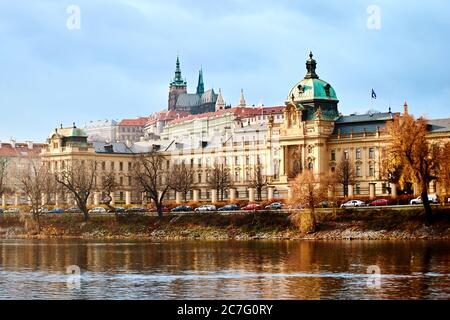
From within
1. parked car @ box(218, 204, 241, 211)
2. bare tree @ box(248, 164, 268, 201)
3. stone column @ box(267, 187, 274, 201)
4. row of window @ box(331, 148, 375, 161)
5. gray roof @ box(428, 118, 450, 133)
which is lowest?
parked car @ box(218, 204, 241, 211)

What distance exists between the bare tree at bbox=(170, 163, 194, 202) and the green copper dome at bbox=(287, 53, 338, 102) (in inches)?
873

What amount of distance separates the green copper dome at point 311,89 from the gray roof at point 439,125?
23218 mm

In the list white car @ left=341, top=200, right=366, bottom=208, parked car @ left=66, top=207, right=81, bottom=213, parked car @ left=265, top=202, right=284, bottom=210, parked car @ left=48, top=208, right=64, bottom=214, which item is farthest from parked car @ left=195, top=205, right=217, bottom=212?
parked car @ left=48, top=208, right=64, bottom=214

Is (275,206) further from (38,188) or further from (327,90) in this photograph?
(327,90)

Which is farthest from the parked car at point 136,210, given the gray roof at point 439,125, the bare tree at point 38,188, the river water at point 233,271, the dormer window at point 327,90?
the river water at point 233,271

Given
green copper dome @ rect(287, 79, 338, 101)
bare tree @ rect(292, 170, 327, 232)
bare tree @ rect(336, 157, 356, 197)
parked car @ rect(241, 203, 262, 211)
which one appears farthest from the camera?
green copper dome @ rect(287, 79, 338, 101)

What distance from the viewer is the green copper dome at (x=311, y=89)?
187875 mm

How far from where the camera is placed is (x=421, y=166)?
378 ft

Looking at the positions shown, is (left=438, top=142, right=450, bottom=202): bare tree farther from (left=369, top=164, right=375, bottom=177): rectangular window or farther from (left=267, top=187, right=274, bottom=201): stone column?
(left=369, top=164, right=375, bottom=177): rectangular window

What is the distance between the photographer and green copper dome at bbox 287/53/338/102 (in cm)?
18788

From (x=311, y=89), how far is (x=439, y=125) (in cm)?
2712

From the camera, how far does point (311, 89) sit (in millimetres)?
188250

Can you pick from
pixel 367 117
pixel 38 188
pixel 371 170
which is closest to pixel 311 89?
pixel 367 117

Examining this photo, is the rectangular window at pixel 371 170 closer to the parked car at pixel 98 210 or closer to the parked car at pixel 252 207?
the parked car at pixel 252 207
